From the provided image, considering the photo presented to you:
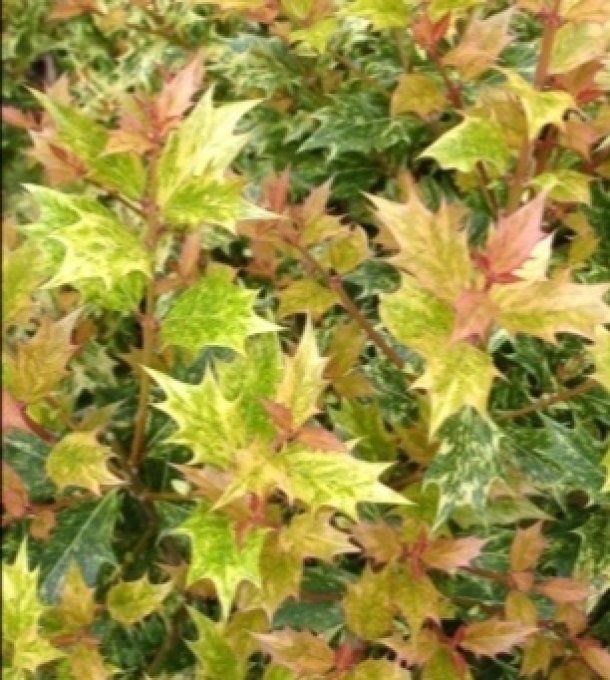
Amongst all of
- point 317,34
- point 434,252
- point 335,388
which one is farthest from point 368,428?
point 317,34

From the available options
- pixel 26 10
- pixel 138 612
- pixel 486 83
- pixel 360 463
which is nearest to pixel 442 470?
pixel 360 463

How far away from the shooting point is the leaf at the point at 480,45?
111 cm

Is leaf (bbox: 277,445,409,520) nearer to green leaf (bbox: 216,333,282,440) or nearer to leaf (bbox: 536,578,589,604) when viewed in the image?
green leaf (bbox: 216,333,282,440)

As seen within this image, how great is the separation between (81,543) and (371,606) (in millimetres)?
307

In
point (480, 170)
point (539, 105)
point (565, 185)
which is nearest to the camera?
point (539, 105)

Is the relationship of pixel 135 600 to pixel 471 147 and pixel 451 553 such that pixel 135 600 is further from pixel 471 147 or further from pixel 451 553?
pixel 471 147

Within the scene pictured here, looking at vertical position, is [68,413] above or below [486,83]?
below

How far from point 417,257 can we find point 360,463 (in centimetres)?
16

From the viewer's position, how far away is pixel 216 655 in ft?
3.37

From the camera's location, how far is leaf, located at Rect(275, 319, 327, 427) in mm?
906

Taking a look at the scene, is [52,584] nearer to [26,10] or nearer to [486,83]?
[486,83]

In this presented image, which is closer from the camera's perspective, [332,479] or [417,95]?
[332,479]

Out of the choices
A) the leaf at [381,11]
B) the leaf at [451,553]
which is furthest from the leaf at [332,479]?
the leaf at [381,11]

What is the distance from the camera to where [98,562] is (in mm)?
1113
